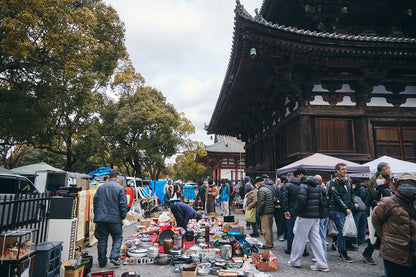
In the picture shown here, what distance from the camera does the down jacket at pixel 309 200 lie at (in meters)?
4.78

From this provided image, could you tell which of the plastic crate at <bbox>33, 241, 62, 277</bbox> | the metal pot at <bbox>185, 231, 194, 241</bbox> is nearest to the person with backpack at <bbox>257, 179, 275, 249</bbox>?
the metal pot at <bbox>185, 231, 194, 241</bbox>

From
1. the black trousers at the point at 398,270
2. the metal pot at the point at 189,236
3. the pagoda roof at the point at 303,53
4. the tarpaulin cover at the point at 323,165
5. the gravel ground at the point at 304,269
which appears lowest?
the gravel ground at the point at 304,269

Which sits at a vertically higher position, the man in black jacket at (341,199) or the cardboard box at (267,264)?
the man in black jacket at (341,199)

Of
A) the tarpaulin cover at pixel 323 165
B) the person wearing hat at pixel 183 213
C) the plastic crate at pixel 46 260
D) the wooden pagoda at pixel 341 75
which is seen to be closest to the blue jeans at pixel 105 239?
the plastic crate at pixel 46 260

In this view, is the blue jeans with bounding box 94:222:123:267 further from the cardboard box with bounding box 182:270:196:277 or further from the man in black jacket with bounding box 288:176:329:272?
the man in black jacket with bounding box 288:176:329:272

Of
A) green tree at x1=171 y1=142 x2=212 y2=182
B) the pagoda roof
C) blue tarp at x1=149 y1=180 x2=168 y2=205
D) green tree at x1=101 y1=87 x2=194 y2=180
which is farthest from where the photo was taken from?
green tree at x1=171 y1=142 x2=212 y2=182

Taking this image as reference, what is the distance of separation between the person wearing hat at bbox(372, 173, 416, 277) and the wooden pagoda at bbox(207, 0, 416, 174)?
20.1ft

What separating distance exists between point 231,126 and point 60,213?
47.2 ft

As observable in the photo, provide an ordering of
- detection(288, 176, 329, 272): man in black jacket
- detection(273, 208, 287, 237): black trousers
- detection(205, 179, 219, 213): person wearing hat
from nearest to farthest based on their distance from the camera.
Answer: detection(288, 176, 329, 272): man in black jacket
detection(273, 208, 287, 237): black trousers
detection(205, 179, 219, 213): person wearing hat

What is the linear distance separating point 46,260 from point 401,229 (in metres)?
4.54

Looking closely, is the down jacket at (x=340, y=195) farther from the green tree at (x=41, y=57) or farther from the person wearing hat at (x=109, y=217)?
the green tree at (x=41, y=57)

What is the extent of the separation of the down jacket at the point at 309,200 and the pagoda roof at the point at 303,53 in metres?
5.02

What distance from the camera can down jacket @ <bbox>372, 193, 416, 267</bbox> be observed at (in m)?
2.70

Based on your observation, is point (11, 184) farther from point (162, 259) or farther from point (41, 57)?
point (162, 259)
